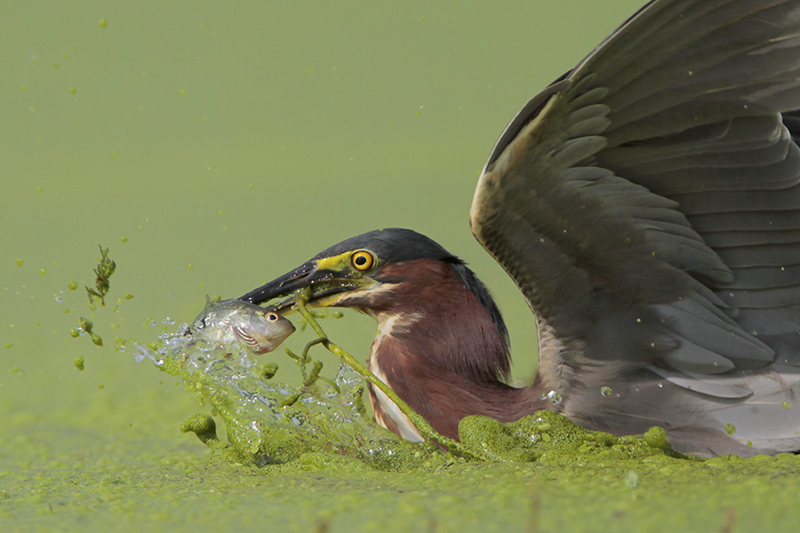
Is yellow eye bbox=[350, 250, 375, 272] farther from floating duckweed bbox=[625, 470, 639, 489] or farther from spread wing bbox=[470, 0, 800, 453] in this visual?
floating duckweed bbox=[625, 470, 639, 489]

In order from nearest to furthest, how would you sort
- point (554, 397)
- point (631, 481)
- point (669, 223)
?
point (631, 481)
point (669, 223)
point (554, 397)

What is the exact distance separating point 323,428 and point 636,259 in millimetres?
1173

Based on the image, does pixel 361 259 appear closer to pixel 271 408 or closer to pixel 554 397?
pixel 271 408

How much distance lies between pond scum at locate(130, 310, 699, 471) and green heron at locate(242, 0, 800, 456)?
91 millimetres

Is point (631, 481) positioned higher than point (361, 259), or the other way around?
point (361, 259)

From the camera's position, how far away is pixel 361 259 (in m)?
2.98

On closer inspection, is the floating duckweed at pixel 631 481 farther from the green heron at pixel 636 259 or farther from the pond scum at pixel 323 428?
the green heron at pixel 636 259

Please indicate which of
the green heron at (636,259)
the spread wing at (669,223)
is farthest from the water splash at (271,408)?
the spread wing at (669,223)

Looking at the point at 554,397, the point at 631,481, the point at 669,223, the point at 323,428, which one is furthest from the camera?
the point at 323,428

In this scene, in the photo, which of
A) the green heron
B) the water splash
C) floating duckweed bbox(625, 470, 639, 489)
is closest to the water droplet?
the green heron

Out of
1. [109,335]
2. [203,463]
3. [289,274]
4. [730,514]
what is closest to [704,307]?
[730,514]

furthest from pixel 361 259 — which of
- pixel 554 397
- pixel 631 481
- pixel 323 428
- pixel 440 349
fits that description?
Result: pixel 631 481

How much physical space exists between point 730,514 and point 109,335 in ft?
15.2

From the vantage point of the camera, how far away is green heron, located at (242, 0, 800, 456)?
2.39m
